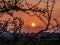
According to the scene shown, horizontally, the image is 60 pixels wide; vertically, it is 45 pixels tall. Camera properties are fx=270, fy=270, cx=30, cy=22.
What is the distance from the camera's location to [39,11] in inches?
203

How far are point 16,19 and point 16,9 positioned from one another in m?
0.20

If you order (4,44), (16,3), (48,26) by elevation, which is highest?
(16,3)

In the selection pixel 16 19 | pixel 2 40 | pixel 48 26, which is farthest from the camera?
pixel 16 19

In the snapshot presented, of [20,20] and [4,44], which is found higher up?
[20,20]

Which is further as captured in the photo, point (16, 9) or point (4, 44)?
point (16, 9)

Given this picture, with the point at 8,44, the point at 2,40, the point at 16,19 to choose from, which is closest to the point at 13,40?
the point at 8,44

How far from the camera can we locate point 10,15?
506 centimetres

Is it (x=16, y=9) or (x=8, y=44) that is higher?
(x=16, y=9)

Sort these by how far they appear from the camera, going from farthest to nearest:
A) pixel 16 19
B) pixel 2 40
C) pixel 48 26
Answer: pixel 16 19
pixel 2 40
pixel 48 26

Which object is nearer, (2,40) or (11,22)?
(2,40)

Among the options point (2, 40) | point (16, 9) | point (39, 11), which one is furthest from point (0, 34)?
point (39, 11)

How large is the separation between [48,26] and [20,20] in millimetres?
825

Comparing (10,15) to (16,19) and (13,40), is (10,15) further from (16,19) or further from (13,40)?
(13,40)

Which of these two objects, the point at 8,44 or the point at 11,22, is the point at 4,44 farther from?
the point at 11,22
